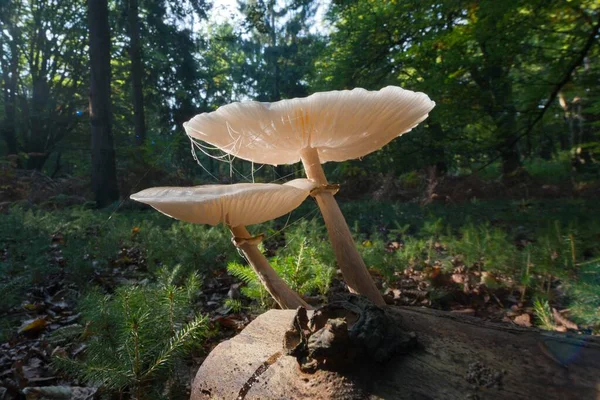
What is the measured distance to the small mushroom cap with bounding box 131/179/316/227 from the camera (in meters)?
1.34

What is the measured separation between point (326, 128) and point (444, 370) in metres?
1.16

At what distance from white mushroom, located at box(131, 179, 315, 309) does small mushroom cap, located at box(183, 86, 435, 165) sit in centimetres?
30

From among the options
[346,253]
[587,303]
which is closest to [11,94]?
[346,253]

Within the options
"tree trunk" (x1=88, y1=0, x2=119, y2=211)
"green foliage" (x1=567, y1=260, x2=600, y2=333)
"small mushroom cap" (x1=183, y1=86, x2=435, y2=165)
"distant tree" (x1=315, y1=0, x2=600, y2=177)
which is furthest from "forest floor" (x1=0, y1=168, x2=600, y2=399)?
"tree trunk" (x1=88, y1=0, x2=119, y2=211)

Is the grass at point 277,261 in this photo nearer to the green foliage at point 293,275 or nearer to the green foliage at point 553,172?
the green foliage at point 293,275

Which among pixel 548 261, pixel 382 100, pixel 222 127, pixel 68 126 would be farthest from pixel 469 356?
pixel 68 126

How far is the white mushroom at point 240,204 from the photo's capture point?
4.43ft

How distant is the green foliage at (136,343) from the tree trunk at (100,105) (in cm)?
729

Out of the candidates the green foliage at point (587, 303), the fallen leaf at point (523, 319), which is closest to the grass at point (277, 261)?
the green foliage at point (587, 303)

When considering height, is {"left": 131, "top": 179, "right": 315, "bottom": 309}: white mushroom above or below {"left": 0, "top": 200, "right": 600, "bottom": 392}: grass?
above

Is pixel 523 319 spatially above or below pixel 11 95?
below

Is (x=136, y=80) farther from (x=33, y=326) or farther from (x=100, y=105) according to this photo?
(x=33, y=326)

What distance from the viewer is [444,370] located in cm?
103

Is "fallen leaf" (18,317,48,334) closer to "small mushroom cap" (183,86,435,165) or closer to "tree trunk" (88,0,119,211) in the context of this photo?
"small mushroom cap" (183,86,435,165)
